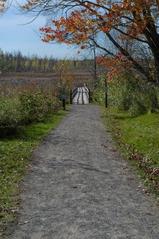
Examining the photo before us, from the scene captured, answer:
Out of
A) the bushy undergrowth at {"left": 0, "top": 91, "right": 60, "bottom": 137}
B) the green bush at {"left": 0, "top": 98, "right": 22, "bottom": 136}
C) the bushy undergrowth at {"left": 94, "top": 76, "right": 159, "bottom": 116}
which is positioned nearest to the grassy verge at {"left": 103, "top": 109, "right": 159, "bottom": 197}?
the bushy undergrowth at {"left": 94, "top": 76, "right": 159, "bottom": 116}

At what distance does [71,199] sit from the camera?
968cm

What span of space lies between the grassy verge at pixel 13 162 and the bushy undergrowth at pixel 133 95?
9423 mm

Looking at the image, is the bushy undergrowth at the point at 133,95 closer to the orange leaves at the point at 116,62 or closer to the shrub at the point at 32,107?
the orange leaves at the point at 116,62

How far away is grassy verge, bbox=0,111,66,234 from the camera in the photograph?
9.06 m

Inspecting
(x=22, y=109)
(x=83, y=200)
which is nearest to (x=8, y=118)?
(x=22, y=109)

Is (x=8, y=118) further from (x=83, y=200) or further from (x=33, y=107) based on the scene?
(x=83, y=200)

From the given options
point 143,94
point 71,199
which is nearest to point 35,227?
point 71,199

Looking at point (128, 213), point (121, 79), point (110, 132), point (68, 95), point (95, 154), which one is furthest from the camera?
point (68, 95)

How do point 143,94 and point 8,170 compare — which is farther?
point 143,94

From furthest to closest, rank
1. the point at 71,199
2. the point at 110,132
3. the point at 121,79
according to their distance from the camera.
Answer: the point at 121,79, the point at 110,132, the point at 71,199

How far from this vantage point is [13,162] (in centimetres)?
1373

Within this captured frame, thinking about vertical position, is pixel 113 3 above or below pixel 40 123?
above

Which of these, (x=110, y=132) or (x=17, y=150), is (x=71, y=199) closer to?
(x=17, y=150)

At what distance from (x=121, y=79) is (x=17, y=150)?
21703 mm
